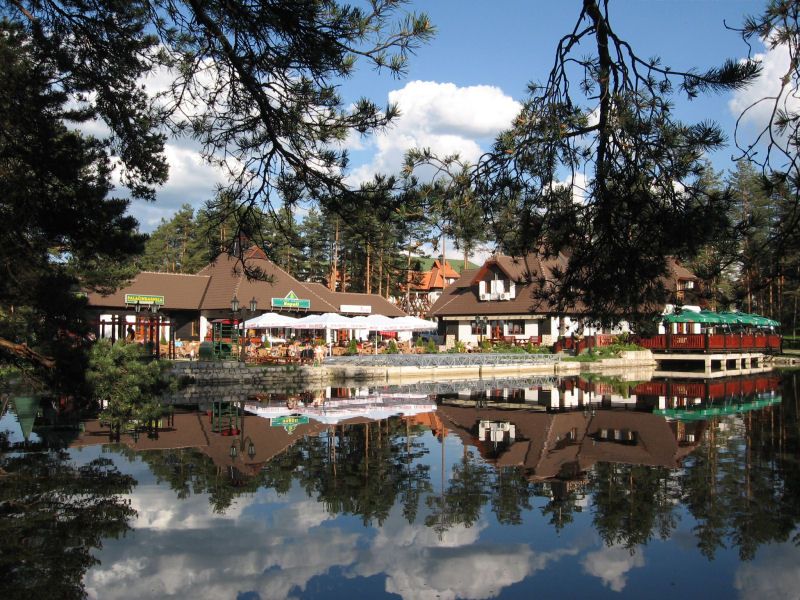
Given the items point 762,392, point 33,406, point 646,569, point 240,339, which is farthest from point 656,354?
point 646,569

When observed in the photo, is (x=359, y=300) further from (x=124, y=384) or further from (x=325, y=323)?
(x=124, y=384)

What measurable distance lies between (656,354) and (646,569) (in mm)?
36600

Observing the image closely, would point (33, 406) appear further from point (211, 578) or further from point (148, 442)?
point (211, 578)

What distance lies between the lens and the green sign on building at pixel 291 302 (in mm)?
37281

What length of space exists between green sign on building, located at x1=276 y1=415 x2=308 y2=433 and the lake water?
0.16m

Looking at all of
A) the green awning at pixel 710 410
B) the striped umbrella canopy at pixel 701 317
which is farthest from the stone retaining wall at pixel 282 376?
the green awning at pixel 710 410

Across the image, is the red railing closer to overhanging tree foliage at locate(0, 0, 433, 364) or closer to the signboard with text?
the signboard with text

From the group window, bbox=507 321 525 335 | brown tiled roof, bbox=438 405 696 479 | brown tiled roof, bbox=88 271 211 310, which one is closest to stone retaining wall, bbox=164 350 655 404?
brown tiled roof, bbox=438 405 696 479

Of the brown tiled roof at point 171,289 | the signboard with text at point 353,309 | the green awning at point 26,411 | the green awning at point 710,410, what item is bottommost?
the green awning at point 710,410

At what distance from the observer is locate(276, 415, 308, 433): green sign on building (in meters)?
16.1

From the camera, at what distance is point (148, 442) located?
44.6 ft

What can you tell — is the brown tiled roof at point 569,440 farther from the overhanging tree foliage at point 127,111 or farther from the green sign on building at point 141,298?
the green sign on building at point 141,298

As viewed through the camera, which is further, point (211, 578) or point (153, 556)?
point (153, 556)

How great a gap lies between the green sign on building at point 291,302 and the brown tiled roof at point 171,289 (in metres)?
4.75
